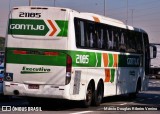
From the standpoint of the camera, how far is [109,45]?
2152 centimetres

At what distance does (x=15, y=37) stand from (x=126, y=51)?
7.49m

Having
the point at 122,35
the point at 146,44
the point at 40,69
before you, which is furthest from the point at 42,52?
the point at 146,44

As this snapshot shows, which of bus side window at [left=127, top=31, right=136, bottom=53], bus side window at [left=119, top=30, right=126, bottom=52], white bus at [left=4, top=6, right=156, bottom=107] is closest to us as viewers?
white bus at [left=4, top=6, right=156, bottom=107]

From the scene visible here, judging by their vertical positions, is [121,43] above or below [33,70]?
above

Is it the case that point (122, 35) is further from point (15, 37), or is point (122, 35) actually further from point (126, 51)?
point (15, 37)

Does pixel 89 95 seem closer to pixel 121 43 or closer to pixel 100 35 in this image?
pixel 100 35

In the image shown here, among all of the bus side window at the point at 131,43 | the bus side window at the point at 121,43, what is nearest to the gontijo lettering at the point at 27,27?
the bus side window at the point at 121,43

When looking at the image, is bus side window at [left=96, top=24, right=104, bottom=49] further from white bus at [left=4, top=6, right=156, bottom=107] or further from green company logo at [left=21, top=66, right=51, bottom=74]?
green company logo at [left=21, top=66, right=51, bottom=74]

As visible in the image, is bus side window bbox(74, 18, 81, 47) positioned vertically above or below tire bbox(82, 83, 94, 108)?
above

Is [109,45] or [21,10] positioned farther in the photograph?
[109,45]

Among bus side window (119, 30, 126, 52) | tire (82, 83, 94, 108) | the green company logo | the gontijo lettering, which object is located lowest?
tire (82, 83, 94, 108)

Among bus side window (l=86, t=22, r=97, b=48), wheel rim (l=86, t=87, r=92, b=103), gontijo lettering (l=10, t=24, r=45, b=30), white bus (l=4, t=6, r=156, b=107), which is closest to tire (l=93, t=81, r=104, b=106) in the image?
wheel rim (l=86, t=87, r=92, b=103)

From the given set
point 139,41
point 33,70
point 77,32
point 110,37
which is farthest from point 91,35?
point 139,41

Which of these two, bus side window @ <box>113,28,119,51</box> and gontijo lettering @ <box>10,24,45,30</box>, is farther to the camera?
bus side window @ <box>113,28,119,51</box>
